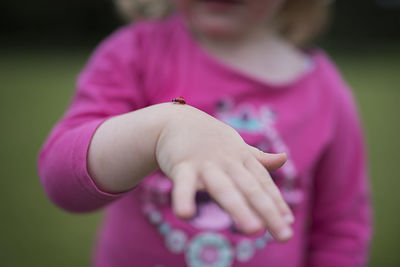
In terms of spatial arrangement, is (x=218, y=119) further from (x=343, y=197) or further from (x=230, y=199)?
(x=343, y=197)

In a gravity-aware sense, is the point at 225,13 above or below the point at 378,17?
below

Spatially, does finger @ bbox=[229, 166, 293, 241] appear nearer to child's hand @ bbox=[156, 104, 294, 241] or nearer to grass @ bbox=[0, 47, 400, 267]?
child's hand @ bbox=[156, 104, 294, 241]

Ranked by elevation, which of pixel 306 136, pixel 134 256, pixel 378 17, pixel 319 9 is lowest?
pixel 134 256

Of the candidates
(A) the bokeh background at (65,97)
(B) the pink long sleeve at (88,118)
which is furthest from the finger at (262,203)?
(A) the bokeh background at (65,97)

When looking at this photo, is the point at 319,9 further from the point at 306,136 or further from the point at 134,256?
the point at 134,256

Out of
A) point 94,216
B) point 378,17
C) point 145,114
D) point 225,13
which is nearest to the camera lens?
point 145,114

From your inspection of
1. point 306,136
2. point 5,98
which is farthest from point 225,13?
point 5,98

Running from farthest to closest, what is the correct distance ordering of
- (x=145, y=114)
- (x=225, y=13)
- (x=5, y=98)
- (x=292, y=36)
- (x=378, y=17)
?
1. (x=378, y=17)
2. (x=5, y=98)
3. (x=292, y=36)
4. (x=225, y=13)
5. (x=145, y=114)

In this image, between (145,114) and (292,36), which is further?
(292,36)


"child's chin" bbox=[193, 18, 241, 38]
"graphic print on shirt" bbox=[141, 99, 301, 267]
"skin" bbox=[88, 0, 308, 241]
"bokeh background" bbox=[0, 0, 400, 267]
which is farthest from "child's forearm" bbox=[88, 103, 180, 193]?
"bokeh background" bbox=[0, 0, 400, 267]
